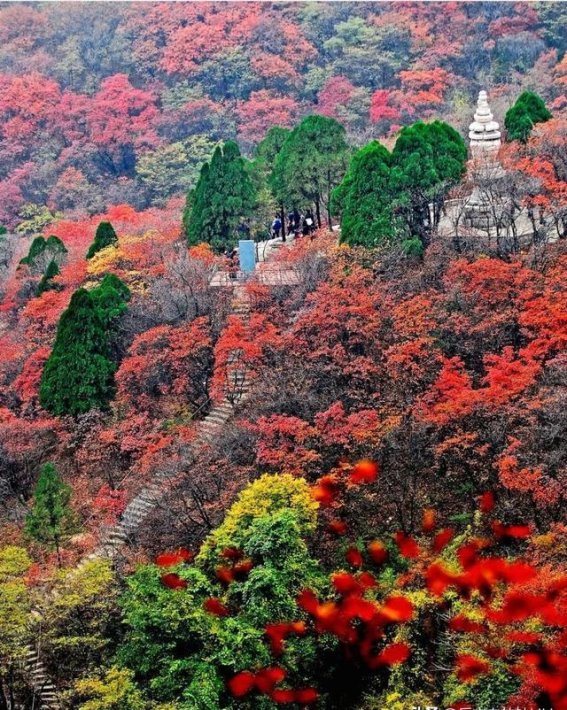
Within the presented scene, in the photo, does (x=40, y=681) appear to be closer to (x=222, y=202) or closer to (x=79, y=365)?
(x=79, y=365)

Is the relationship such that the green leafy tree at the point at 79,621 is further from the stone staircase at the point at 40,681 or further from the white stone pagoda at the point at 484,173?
the white stone pagoda at the point at 484,173

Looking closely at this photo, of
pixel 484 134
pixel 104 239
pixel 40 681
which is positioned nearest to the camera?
pixel 40 681

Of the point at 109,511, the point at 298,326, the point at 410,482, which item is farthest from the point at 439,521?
the point at 109,511

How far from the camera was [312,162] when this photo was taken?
3591cm

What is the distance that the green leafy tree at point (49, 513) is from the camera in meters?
25.1

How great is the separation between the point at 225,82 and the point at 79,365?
120ft

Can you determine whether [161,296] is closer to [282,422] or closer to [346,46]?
[282,422]

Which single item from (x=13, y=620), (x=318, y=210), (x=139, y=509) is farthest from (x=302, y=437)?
(x=318, y=210)

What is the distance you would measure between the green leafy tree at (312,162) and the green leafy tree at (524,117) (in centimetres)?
570

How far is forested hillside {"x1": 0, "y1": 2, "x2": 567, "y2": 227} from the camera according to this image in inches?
2266

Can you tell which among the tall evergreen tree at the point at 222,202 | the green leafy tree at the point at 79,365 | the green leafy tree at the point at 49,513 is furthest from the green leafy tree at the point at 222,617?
the tall evergreen tree at the point at 222,202

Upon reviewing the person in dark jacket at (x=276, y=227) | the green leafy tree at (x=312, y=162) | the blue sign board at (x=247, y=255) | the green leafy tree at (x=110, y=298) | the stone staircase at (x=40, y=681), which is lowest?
the stone staircase at (x=40, y=681)

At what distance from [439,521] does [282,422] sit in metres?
4.27

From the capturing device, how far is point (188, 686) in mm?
20031
